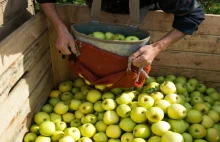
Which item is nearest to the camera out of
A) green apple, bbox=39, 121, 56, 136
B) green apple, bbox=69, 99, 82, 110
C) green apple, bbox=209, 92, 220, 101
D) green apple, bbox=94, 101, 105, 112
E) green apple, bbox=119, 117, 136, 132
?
green apple, bbox=119, 117, 136, 132

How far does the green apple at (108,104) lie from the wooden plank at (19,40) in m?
0.79

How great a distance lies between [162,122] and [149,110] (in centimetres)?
13

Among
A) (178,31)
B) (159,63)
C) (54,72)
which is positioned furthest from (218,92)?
(54,72)

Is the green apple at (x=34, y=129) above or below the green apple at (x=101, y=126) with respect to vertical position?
below

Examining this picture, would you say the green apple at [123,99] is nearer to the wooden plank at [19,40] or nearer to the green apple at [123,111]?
the green apple at [123,111]

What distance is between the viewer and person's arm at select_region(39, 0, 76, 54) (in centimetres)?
244

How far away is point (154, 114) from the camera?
224 centimetres

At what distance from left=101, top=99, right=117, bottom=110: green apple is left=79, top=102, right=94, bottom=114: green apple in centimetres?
15

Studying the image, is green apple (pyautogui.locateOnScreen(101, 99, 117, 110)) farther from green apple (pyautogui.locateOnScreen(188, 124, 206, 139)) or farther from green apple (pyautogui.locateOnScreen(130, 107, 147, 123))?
green apple (pyautogui.locateOnScreen(188, 124, 206, 139))

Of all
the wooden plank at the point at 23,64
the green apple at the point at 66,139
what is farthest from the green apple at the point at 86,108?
the wooden plank at the point at 23,64

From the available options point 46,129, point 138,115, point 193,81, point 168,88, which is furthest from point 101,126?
point 193,81

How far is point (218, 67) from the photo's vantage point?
2898mm

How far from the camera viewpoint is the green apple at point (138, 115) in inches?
91.7

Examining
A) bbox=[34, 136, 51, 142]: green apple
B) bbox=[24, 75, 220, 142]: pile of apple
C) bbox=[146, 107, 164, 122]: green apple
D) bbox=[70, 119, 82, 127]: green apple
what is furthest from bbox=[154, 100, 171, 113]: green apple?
bbox=[34, 136, 51, 142]: green apple
